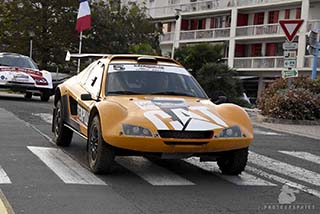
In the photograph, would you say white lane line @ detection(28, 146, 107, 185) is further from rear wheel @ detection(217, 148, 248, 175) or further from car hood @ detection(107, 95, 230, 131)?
rear wheel @ detection(217, 148, 248, 175)

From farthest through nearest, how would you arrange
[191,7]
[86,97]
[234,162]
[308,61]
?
1. [191,7]
2. [308,61]
3. [86,97]
4. [234,162]

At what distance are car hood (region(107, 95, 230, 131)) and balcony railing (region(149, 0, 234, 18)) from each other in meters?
45.4

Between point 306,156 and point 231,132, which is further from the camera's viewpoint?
point 306,156

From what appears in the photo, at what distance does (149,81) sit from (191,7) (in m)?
49.9

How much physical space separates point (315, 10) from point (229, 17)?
9647mm

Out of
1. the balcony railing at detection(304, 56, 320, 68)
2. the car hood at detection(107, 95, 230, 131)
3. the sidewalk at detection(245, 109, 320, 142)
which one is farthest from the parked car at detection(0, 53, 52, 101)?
the balcony railing at detection(304, 56, 320, 68)

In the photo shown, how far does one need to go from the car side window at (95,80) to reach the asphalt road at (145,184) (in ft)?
3.38

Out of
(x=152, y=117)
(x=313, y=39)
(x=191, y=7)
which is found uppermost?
(x=191, y=7)

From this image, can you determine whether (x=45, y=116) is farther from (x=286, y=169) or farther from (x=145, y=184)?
(x=145, y=184)

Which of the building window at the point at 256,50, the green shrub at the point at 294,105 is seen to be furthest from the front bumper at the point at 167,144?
the building window at the point at 256,50

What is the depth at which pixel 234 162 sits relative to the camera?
8258 millimetres

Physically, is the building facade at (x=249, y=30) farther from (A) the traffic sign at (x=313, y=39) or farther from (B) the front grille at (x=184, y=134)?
(B) the front grille at (x=184, y=134)

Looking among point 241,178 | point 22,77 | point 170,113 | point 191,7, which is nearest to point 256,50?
point 191,7

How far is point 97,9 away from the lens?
4712 cm
